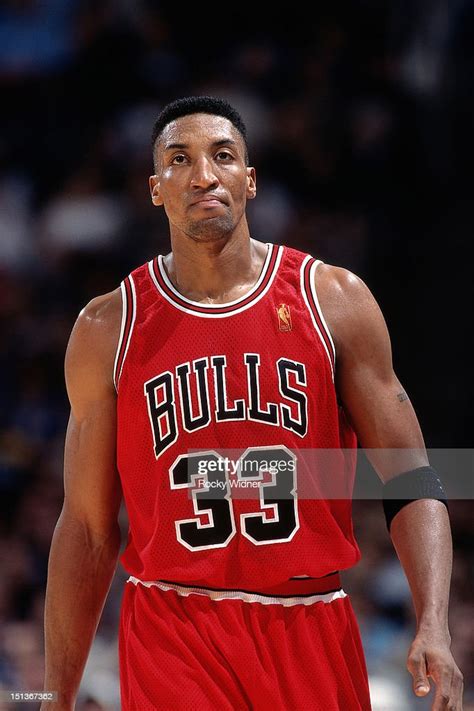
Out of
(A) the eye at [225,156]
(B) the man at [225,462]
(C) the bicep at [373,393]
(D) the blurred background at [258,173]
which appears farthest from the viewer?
(D) the blurred background at [258,173]

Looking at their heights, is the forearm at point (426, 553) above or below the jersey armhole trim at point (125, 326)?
below

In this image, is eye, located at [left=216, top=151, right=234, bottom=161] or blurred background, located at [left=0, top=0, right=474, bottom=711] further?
blurred background, located at [left=0, top=0, right=474, bottom=711]

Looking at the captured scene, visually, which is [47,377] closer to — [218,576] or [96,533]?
[96,533]

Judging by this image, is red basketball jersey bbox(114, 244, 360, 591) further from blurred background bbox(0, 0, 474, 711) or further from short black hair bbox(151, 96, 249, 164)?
blurred background bbox(0, 0, 474, 711)

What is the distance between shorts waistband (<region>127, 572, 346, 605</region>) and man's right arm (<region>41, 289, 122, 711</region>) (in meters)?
0.25

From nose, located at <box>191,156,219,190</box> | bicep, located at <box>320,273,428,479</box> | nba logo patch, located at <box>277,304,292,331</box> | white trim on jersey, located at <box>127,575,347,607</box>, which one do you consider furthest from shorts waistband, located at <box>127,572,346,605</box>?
nose, located at <box>191,156,219,190</box>

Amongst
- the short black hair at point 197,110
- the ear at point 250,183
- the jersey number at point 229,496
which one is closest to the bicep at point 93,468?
the jersey number at point 229,496

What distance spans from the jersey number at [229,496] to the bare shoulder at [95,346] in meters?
0.39

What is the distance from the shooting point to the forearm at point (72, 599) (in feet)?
11.5

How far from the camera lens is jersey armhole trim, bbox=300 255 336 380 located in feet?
11.1

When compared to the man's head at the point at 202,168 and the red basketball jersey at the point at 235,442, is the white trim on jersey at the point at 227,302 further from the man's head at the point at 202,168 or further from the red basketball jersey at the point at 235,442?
the man's head at the point at 202,168

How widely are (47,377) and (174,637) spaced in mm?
3888

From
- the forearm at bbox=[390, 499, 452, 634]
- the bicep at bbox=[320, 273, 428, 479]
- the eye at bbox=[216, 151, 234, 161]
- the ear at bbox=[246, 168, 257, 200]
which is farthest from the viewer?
the ear at bbox=[246, 168, 257, 200]

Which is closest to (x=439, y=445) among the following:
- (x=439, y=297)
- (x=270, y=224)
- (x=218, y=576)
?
(x=439, y=297)
